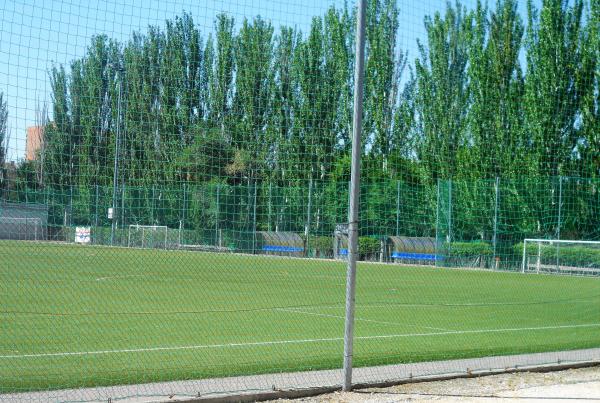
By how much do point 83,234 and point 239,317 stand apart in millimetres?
5240

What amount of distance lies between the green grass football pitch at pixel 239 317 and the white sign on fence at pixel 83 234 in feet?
0.91

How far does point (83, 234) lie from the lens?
10.9 m

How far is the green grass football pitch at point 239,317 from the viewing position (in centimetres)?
1038

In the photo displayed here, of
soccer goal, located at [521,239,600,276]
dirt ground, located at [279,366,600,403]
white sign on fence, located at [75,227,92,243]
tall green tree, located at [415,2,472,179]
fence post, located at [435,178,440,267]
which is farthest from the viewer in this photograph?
soccer goal, located at [521,239,600,276]

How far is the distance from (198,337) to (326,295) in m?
9.38

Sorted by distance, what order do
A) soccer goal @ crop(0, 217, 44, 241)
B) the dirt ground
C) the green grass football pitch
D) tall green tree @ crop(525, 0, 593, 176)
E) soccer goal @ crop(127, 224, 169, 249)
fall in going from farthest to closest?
tall green tree @ crop(525, 0, 593, 176), soccer goal @ crop(127, 224, 169, 249), the green grass football pitch, soccer goal @ crop(0, 217, 44, 241), the dirt ground

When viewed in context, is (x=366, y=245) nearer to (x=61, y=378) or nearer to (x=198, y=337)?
(x=198, y=337)

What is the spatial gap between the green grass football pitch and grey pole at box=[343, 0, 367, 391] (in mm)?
1489

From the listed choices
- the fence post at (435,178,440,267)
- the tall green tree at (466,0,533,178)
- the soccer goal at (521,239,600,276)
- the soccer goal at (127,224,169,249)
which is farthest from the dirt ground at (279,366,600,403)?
the soccer goal at (521,239,600,276)

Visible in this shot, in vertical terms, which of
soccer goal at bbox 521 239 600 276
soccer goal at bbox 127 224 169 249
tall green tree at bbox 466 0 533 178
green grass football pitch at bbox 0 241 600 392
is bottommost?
green grass football pitch at bbox 0 241 600 392

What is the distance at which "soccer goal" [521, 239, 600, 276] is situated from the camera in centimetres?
2184

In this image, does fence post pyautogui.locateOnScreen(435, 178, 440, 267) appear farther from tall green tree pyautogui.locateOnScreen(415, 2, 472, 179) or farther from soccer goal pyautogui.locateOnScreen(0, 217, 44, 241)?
soccer goal pyautogui.locateOnScreen(0, 217, 44, 241)

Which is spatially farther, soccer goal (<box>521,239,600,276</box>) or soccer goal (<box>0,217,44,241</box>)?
soccer goal (<box>521,239,600,276</box>)

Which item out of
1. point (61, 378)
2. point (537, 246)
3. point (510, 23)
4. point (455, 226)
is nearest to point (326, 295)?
point (455, 226)
